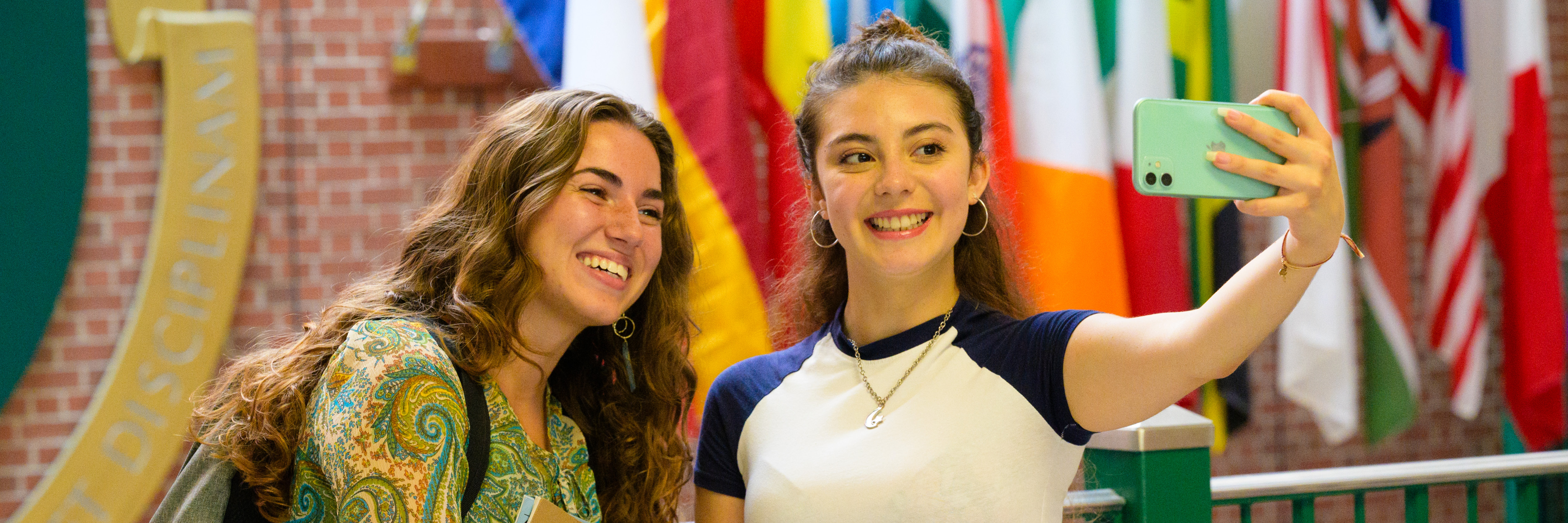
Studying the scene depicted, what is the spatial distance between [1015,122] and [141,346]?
2576 millimetres

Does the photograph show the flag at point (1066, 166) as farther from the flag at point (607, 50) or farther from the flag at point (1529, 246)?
the flag at point (1529, 246)

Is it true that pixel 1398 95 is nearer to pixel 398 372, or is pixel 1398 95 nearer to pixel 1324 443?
pixel 1324 443

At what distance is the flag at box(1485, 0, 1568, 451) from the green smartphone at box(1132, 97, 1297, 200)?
2.83m

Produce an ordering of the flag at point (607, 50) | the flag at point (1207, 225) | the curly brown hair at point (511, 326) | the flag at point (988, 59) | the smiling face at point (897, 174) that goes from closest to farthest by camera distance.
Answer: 1. the curly brown hair at point (511, 326)
2. the smiling face at point (897, 174)
3. the flag at point (607, 50)
4. the flag at point (988, 59)
5. the flag at point (1207, 225)

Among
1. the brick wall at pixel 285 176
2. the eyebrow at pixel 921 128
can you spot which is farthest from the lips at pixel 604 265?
the brick wall at pixel 285 176

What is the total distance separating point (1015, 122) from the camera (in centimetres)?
308

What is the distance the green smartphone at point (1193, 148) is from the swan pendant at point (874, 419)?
1.57ft

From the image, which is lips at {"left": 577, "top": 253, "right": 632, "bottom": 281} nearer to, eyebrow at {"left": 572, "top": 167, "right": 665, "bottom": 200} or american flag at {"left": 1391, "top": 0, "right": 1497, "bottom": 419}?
eyebrow at {"left": 572, "top": 167, "right": 665, "bottom": 200}

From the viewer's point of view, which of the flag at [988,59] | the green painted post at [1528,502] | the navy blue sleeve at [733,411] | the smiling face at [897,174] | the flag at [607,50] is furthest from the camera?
the flag at [988,59]

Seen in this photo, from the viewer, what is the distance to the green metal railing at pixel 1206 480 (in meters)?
1.54

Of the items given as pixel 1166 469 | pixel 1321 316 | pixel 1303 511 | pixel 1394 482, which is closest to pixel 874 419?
pixel 1166 469

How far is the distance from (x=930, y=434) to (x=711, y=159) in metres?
1.68

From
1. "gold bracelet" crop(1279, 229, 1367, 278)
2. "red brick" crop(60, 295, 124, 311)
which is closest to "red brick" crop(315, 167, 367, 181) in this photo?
"red brick" crop(60, 295, 124, 311)

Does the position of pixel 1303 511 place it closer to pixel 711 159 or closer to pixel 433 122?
pixel 711 159
